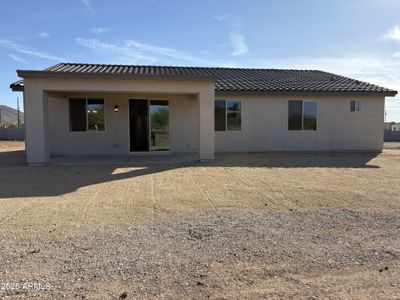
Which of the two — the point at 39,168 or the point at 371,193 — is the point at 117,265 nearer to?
the point at 371,193

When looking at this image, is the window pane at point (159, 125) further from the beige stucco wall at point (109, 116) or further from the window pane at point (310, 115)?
the window pane at point (310, 115)

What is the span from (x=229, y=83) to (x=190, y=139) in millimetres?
3472

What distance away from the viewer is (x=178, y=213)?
6262 millimetres

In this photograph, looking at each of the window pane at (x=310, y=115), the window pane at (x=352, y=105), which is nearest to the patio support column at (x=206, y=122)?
the window pane at (x=310, y=115)

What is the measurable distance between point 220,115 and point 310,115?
449 cm

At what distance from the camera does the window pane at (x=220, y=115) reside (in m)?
16.2

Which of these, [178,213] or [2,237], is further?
[178,213]

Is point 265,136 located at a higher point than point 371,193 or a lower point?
higher

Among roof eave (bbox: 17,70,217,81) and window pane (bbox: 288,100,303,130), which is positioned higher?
roof eave (bbox: 17,70,217,81)

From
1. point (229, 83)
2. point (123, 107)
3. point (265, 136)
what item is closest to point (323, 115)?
point (265, 136)

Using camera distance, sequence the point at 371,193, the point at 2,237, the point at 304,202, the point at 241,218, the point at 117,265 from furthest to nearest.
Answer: the point at 371,193 < the point at 304,202 < the point at 241,218 < the point at 2,237 < the point at 117,265

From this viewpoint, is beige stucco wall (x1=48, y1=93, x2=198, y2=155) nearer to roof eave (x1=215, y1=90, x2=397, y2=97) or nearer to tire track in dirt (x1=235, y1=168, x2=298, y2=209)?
roof eave (x1=215, y1=90, x2=397, y2=97)

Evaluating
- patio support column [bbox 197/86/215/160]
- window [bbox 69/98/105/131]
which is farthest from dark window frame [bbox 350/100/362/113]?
window [bbox 69/98/105/131]

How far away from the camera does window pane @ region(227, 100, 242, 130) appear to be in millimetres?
16328
